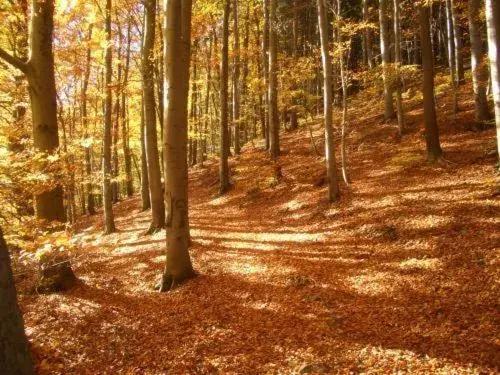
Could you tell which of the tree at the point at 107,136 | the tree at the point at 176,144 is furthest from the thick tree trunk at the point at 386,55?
the tree at the point at 107,136

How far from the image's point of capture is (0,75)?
11.4 m

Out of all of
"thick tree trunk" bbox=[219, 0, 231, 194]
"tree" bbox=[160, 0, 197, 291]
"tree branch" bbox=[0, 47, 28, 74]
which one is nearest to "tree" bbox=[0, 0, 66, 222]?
"tree branch" bbox=[0, 47, 28, 74]

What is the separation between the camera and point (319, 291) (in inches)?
292

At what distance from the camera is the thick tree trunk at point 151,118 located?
1258cm

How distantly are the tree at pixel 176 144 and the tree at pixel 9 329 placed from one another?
600cm

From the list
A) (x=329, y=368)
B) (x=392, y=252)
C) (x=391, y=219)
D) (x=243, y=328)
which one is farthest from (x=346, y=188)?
(x=329, y=368)

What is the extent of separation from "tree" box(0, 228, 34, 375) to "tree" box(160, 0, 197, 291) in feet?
19.7

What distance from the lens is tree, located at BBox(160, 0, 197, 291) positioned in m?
7.88

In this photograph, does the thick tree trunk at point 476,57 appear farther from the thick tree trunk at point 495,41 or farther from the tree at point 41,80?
the tree at point 41,80

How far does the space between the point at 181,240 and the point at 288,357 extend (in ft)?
12.7

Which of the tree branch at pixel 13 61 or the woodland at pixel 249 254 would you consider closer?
Result: the woodland at pixel 249 254

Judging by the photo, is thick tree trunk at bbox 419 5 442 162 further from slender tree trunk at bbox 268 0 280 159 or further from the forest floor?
slender tree trunk at bbox 268 0 280 159

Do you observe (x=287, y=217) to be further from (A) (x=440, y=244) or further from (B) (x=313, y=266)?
(A) (x=440, y=244)

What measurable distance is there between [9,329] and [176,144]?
6.16 meters
